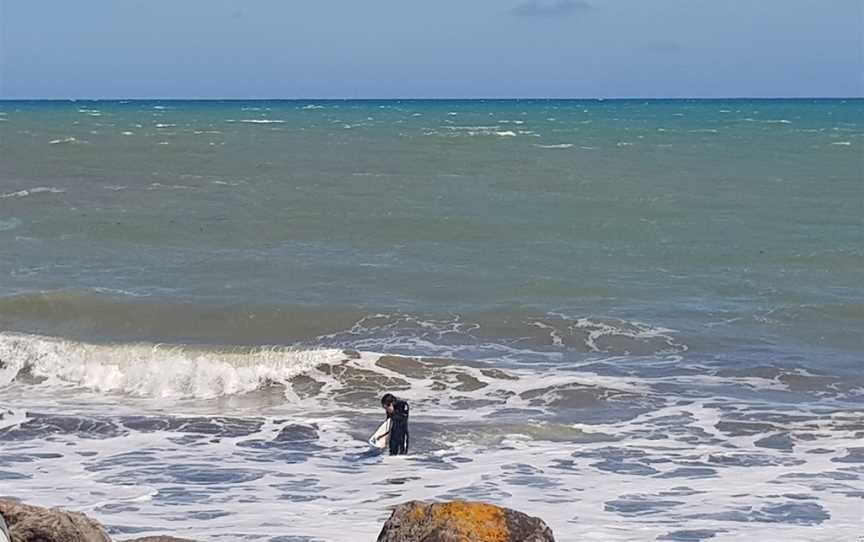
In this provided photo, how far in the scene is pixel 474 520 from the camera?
770 centimetres

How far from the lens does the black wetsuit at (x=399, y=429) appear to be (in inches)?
561

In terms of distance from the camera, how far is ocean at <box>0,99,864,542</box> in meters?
12.8

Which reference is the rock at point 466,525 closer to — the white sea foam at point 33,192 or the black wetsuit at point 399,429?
the black wetsuit at point 399,429

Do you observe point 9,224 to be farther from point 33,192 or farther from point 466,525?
point 466,525

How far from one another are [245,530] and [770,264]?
16725mm

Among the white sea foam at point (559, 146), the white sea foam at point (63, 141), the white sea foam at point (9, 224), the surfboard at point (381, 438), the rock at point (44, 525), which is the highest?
the rock at point (44, 525)

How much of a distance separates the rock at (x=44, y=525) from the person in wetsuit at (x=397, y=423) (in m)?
6.54

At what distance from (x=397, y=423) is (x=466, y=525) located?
6600 mm

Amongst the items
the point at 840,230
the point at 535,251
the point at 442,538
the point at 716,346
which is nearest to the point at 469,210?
the point at 535,251

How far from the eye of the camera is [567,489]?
1294 centimetres

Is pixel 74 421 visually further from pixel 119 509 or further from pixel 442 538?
pixel 442 538

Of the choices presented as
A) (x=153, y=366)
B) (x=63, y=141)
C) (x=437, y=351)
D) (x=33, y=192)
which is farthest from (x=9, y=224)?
(x=63, y=141)

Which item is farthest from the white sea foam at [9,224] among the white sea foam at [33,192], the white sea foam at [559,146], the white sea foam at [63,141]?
the white sea foam at [559,146]

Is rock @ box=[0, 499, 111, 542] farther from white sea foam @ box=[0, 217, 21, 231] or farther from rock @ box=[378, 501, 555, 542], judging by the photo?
white sea foam @ box=[0, 217, 21, 231]
